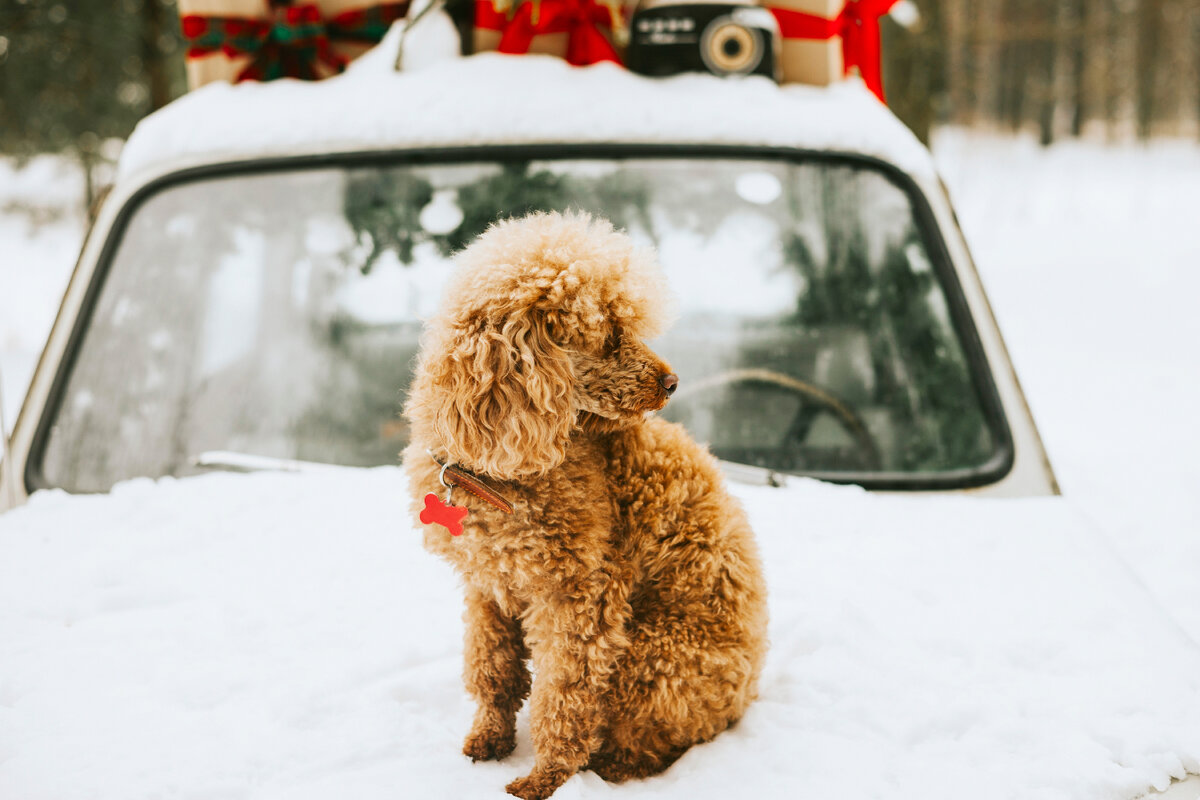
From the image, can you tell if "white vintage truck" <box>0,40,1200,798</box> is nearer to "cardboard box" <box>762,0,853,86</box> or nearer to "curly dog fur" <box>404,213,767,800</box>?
"cardboard box" <box>762,0,853,86</box>

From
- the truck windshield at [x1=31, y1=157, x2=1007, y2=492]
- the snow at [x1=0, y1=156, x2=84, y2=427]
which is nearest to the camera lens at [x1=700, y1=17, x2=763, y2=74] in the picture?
the truck windshield at [x1=31, y1=157, x2=1007, y2=492]

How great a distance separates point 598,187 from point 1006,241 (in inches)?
624

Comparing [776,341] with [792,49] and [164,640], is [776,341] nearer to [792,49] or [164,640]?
[792,49]

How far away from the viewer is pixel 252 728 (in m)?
1.27

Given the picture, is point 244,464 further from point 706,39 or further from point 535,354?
point 706,39

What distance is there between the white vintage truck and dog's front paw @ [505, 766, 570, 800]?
188 millimetres

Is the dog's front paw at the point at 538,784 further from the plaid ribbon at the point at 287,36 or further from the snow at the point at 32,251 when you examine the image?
the snow at the point at 32,251

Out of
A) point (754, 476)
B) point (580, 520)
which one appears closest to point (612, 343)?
point (580, 520)

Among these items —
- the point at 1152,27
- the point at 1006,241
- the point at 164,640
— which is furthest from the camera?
the point at 1152,27

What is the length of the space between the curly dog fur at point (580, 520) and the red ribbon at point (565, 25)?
1.08 meters

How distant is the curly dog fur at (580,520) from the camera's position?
1.14 m

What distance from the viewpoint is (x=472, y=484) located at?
3.85 ft

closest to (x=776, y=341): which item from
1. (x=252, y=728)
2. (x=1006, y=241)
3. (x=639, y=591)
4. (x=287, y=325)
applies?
(x=639, y=591)

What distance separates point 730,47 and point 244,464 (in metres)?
1.50
